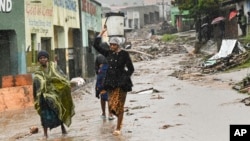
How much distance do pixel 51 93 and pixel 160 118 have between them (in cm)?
243

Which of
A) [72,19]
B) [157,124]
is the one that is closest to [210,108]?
[157,124]

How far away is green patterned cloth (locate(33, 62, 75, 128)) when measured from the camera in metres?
9.92

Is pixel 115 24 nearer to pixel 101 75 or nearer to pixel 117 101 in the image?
pixel 101 75

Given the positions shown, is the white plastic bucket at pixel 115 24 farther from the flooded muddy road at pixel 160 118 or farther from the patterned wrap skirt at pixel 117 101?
the patterned wrap skirt at pixel 117 101

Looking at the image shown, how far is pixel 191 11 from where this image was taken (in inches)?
1597

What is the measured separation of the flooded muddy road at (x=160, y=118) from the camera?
30.9 ft

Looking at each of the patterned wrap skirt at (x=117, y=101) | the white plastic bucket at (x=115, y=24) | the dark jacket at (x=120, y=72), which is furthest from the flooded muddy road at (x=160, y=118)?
the white plastic bucket at (x=115, y=24)

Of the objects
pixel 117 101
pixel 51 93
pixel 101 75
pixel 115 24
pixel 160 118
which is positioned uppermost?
pixel 115 24

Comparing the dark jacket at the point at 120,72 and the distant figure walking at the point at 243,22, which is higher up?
the distant figure walking at the point at 243,22

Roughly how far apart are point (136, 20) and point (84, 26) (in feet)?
154

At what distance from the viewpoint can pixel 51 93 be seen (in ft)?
32.7

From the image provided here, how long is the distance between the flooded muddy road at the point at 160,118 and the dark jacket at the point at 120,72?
0.85m

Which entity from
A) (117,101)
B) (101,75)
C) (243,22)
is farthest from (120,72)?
(243,22)

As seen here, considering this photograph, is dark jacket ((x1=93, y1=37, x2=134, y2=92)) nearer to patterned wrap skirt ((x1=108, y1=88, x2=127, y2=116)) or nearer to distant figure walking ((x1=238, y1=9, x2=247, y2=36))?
patterned wrap skirt ((x1=108, y1=88, x2=127, y2=116))
